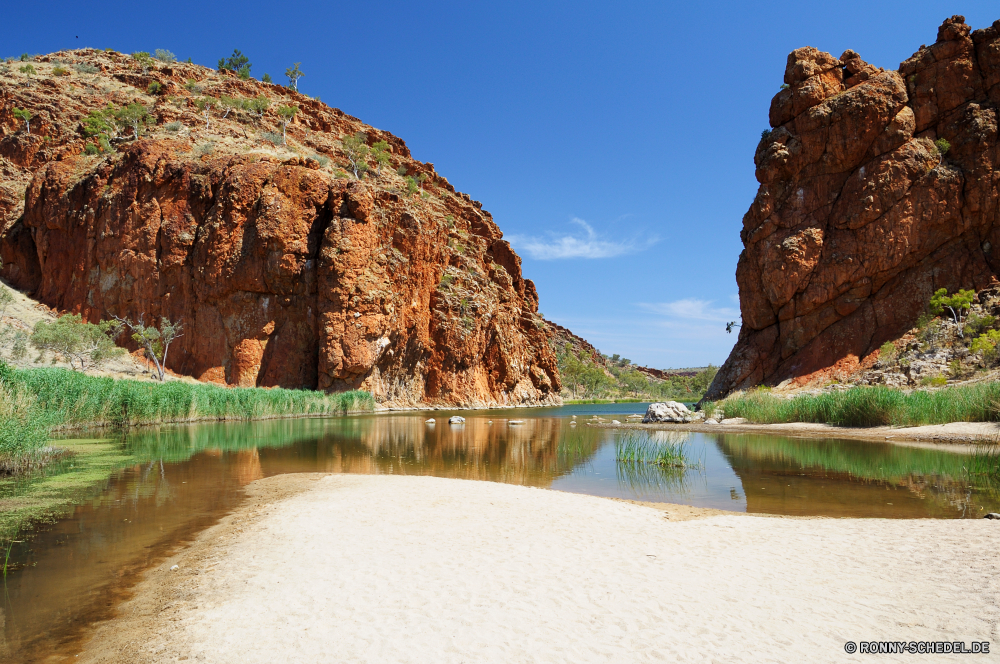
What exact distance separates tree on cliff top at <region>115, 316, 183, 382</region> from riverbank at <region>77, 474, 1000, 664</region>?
139 ft

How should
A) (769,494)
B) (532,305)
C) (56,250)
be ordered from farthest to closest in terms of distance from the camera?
(532,305), (56,250), (769,494)

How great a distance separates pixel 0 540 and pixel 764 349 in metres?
50.9

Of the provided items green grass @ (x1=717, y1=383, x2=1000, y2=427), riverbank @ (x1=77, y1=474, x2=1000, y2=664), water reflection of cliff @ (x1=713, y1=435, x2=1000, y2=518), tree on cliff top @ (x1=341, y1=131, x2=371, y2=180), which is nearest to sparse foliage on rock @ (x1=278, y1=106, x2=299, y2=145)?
tree on cliff top @ (x1=341, y1=131, x2=371, y2=180)

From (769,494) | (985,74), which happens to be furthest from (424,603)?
(985,74)

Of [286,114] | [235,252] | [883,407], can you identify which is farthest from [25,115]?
[883,407]

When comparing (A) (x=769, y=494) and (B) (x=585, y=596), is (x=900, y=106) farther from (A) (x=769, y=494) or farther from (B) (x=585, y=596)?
(B) (x=585, y=596)

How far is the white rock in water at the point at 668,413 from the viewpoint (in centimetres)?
3300

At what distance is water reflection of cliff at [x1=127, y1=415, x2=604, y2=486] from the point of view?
15.0 m

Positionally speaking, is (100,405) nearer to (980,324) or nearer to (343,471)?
(343,471)

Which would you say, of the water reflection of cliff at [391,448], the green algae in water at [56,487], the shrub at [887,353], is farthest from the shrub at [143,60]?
the shrub at [887,353]

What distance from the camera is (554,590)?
508 cm

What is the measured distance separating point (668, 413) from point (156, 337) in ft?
138

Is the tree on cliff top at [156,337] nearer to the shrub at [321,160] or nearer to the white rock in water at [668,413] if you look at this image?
the shrub at [321,160]

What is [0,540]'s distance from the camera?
707 centimetres
